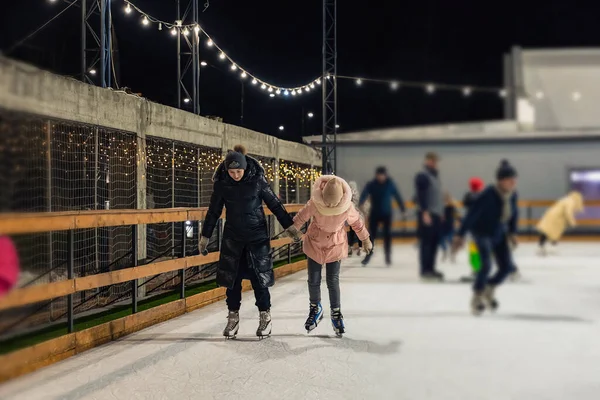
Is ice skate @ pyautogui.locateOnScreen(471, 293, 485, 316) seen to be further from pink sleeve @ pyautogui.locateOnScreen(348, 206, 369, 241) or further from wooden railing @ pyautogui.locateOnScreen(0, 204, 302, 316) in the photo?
wooden railing @ pyautogui.locateOnScreen(0, 204, 302, 316)

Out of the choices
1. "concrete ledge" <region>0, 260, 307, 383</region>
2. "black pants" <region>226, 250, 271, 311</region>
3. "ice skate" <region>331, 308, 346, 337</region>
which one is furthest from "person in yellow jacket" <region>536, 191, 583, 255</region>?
"black pants" <region>226, 250, 271, 311</region>

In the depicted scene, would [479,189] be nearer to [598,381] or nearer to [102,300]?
[598,381]

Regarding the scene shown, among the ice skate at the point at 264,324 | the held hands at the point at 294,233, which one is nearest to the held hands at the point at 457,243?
the held hands at the point at 294,233

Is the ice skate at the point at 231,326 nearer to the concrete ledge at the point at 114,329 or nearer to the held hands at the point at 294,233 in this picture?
the concrete ledge at the point at 114,329

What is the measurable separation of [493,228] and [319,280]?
98.1 inches

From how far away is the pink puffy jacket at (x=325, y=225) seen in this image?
5.42 ft

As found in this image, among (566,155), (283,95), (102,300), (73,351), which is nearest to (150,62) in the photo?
(102,300)

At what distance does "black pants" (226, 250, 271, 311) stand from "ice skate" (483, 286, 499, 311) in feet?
9.62

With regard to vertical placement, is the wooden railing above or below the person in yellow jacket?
below

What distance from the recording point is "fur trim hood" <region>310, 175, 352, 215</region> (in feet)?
4.95

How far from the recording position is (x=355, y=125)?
1.21 meters

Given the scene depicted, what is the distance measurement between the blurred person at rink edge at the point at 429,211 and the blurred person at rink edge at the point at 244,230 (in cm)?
212

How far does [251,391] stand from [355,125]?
1755mm

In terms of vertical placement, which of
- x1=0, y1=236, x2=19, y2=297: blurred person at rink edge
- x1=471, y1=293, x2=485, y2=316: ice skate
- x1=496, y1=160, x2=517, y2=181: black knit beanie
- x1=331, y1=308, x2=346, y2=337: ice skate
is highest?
x1=496, y1=160, x2=517, y2=181: black knit beanie
